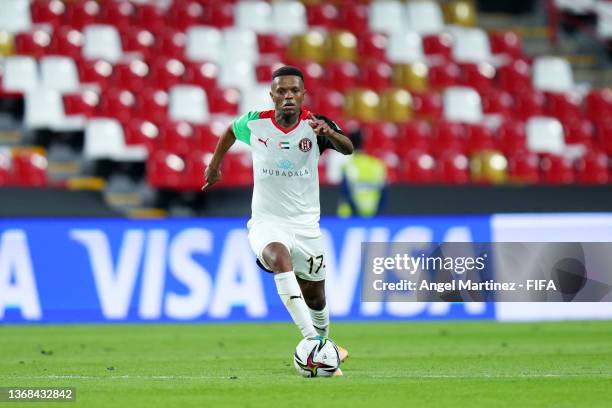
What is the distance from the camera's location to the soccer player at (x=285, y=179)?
8742 mm

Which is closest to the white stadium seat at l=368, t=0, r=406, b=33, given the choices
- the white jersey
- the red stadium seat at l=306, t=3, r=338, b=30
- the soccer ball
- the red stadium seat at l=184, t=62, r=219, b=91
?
the red stadium seat at l=306, t=3, r=338, b=30

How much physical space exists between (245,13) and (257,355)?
12.4 meters

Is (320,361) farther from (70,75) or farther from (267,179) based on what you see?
(70,75)

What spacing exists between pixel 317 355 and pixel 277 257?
0.76 metres

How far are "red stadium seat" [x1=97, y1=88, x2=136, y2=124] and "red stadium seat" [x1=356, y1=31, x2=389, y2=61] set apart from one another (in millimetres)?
5354

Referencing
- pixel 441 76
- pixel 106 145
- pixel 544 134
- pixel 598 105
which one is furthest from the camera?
pixel 598 105

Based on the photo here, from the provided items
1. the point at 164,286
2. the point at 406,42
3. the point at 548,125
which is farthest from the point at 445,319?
the point at 406,42

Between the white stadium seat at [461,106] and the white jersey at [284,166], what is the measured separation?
13.0 metres

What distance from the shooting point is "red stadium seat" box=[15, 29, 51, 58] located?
19.8 m

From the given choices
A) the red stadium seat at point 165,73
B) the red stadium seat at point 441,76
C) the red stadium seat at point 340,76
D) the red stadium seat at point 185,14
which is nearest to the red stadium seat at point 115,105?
the red stadium seat at point 165,73

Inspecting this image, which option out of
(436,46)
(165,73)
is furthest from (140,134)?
(436,46)

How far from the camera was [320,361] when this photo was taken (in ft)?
27.9

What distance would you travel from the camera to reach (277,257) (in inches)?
342

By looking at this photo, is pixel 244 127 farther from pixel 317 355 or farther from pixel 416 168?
pixel 416 168
